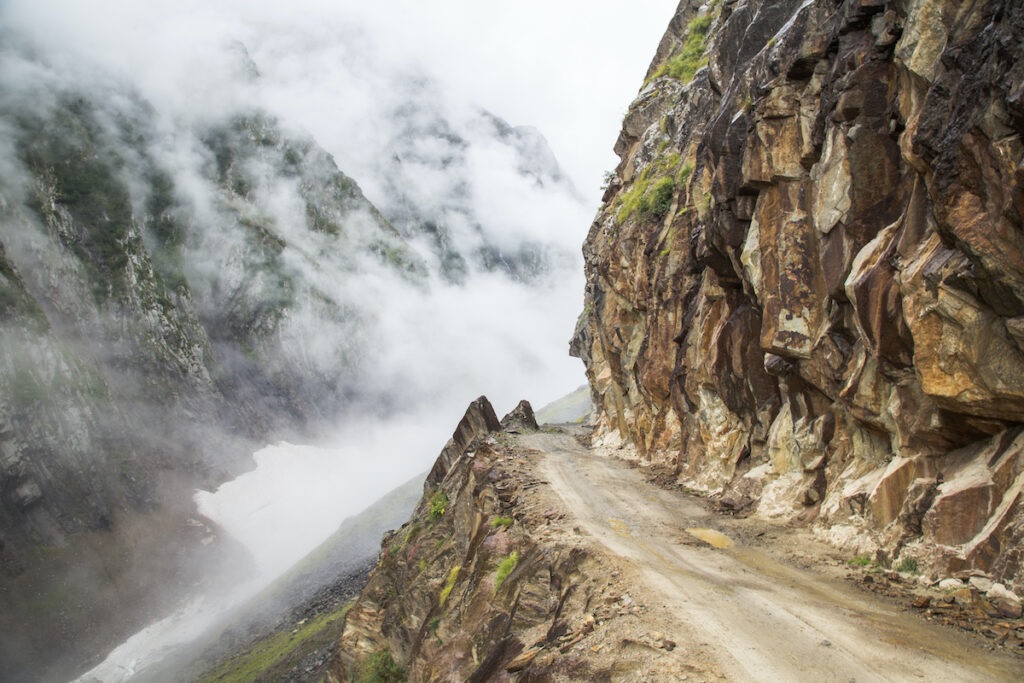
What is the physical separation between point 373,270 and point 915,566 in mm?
175818

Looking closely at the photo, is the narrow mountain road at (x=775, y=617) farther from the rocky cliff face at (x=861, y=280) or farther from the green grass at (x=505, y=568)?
the green grass at (x=505, y=568)

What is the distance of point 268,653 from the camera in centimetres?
5481

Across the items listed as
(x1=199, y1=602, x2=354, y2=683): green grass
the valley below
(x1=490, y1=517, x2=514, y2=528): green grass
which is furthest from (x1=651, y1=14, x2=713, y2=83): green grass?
(x1=199, y1=602, x2=354, y2=683): green grass

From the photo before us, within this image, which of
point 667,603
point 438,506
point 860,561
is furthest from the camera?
point 438,506

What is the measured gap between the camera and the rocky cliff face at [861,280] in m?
9.91

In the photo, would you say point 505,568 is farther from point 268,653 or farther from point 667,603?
point 268,653

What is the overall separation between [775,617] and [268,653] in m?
58.4

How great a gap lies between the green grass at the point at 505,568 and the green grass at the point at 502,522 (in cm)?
239

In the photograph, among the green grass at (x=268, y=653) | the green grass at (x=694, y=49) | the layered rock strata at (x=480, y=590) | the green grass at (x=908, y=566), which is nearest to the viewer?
the layered rock strata at (x=480, y=590)

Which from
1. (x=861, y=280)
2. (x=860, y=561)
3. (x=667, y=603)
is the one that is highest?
(x=861, y=280)

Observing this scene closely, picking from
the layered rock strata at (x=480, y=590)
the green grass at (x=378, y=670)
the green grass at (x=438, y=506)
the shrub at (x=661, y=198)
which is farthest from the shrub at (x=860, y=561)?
the shrub at (x=661, y=198)

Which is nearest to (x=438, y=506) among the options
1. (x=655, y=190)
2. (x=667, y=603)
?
(x=667, y=603)

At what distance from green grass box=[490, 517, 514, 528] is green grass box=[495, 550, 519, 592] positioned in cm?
239

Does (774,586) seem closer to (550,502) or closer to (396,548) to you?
(550,502)
